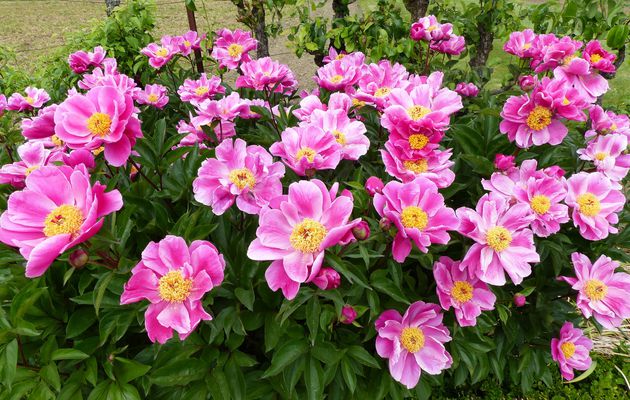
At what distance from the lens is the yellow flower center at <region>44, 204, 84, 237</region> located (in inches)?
35.9

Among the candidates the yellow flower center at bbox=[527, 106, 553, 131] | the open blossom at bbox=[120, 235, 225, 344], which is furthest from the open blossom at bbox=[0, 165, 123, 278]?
the yellow flower center at bbox=[527, 106, 553, 131]

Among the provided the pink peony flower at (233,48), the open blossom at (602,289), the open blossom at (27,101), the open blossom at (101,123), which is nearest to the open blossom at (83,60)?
the open blossom at (27,101)

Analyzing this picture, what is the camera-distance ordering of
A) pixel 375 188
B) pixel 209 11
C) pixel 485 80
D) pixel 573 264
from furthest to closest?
pixel 209 11
pixel 485 80
pixel 573 264
pixel 375 188

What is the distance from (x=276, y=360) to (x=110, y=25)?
247 centimetres

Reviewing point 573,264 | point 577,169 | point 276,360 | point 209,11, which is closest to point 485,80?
point 577,169

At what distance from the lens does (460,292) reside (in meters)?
1.18

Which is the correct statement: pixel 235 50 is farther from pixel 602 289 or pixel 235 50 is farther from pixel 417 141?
pixel 602 289

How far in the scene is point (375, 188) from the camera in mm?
1105

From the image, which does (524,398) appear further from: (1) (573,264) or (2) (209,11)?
(2) (209,11)

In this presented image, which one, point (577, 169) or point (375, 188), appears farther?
point (577, 169)

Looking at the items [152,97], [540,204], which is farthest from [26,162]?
[540,204]

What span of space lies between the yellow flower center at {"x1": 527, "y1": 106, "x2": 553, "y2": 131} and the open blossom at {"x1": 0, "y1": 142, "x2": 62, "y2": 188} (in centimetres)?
125

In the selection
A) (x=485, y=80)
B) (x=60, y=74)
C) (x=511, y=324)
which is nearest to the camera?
(x=511, y=324)

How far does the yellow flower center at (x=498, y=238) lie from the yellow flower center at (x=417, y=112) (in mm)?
338
